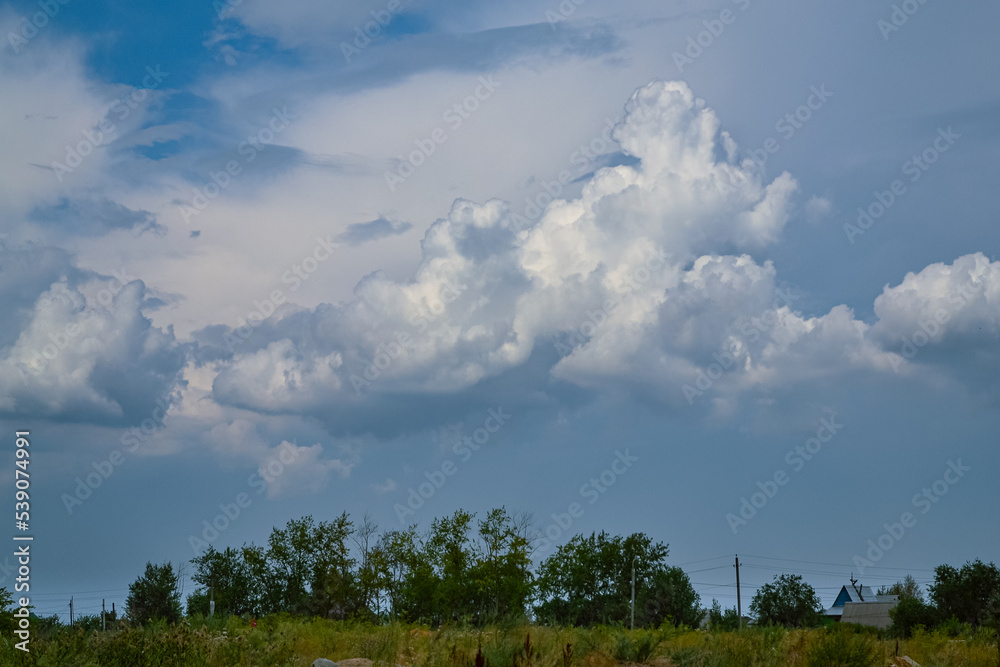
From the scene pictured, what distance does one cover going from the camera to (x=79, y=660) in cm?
1377

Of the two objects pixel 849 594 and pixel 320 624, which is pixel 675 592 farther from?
pixel 320 624

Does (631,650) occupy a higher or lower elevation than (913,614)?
higher

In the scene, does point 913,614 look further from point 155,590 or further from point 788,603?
point 155,590

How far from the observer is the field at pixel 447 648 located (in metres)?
14.4

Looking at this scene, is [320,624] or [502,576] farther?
[502,576]

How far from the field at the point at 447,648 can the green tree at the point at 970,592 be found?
154 ft

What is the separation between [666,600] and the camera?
261 ft

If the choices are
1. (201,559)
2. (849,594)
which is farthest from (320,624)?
(849,594)

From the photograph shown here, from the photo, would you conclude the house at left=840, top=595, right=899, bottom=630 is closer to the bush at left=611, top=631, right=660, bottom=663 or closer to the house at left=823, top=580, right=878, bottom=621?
the house at left=823, top=580, right=878, bottom=621

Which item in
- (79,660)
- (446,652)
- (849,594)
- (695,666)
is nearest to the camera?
(79,660)

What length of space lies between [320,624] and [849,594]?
114193mm

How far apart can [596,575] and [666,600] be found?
6.67m

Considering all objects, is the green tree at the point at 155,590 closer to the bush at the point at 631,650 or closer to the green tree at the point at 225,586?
the green tree at the point at 225,586

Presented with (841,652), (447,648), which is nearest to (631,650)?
(841,652)
